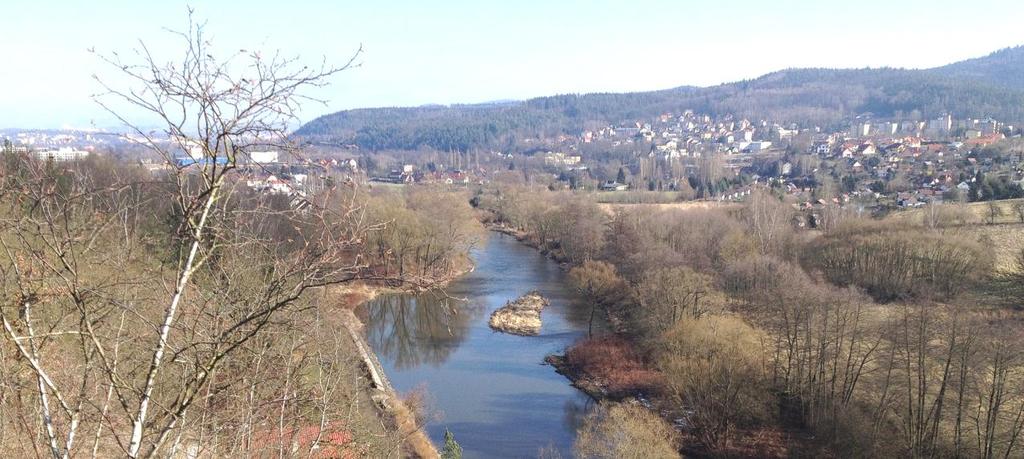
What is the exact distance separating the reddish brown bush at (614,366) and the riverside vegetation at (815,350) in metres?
0.04

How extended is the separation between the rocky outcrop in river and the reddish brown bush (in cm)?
212

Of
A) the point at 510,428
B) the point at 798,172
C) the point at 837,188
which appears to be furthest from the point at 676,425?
the point at 798,172

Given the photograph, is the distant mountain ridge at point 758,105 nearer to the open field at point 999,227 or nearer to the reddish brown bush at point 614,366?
the open field at point 999,227

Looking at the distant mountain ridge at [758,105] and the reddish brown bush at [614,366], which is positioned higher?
the distant mountain ridge at [758,105]

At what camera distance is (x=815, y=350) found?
476 inches

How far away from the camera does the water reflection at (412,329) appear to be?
16.1 metres

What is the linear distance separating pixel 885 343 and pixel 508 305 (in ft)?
36.1

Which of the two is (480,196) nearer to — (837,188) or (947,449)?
(837,188)

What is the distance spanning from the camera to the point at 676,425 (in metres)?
11.8

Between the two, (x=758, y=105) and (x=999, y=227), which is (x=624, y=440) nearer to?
(x=999, y=227)

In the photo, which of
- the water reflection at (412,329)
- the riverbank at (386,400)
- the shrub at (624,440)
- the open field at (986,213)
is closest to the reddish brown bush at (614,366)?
the water reflection at (412,329)

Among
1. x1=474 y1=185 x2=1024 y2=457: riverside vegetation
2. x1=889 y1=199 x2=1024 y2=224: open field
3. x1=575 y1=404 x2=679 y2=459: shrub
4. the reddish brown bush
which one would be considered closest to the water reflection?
the reddish brown bush

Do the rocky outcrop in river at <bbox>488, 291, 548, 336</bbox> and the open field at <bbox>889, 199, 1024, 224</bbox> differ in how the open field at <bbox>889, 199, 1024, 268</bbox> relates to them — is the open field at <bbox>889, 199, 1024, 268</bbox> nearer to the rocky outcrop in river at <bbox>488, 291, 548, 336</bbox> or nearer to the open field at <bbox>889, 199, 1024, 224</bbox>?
the open field at <bbox>889, 199, 1024, 224</bbox>

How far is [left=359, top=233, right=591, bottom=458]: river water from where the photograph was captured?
38.5 ft
